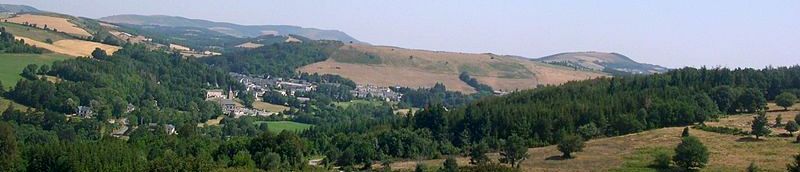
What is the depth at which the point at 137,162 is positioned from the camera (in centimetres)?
5981

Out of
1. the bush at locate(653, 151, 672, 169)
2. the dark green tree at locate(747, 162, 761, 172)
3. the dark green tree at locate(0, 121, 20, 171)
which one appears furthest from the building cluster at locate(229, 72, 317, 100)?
the dark green tree at locate(747, 162, 761, 172)

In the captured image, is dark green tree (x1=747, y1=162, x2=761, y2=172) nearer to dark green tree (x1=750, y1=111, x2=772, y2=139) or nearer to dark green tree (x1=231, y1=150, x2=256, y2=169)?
dark green tree (x1=750, y1=111, x2=772, y2=139)

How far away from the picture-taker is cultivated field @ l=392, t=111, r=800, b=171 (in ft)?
197

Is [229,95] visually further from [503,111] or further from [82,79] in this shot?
[503,111]

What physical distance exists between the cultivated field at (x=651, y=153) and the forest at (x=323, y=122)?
266 cm

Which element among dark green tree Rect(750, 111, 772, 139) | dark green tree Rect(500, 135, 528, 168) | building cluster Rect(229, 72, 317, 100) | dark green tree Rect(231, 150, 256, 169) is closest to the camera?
dark green tree Rect(231, 150, 256, 169)

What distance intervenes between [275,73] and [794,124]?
439 feet

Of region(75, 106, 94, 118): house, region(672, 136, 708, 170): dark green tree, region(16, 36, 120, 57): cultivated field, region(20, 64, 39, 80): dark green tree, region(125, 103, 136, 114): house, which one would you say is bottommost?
region(125, 103, 136, 114): house

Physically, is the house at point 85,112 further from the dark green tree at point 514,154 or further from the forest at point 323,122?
the dark green tree at point 514,154

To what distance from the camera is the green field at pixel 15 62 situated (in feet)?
355

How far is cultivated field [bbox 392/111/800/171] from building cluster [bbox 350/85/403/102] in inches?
3265

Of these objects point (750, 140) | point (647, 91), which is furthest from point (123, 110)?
point (750, 140)

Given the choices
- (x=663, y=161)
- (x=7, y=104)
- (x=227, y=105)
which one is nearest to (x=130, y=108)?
(x=7, y=104)

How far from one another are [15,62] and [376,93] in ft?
218
